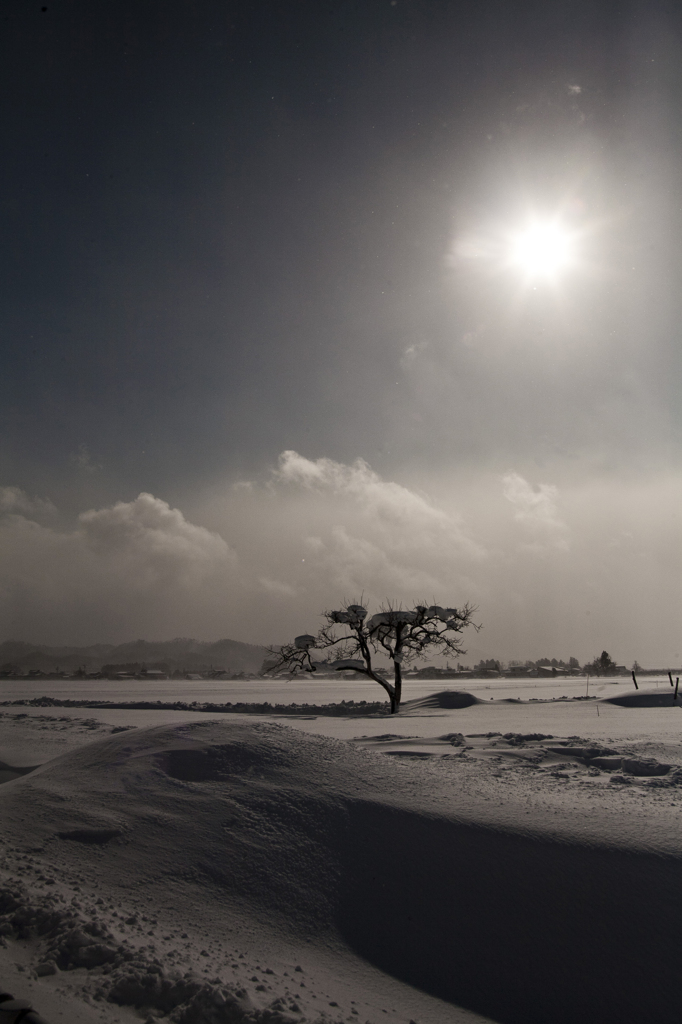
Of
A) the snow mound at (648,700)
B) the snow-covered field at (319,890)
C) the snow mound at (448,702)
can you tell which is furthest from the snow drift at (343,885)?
the snow mound at (648,700)

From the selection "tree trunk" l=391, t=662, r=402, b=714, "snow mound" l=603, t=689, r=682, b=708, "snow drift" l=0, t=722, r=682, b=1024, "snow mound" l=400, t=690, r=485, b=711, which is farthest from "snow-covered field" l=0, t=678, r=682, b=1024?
"snow mound" l=603, t=689, r=682, b=708

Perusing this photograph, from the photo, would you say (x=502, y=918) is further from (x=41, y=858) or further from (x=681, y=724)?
(x=681, y=724)

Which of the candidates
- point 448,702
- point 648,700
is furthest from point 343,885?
point 648,700

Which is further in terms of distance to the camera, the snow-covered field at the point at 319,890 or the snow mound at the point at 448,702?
the snow mound at the point at 448,702

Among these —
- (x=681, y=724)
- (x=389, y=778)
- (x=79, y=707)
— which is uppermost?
(x=389, y=778)

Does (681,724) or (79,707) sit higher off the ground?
(681,724)

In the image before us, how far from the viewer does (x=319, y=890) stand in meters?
3.62

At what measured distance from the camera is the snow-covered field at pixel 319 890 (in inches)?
107

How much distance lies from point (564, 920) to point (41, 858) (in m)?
3.42

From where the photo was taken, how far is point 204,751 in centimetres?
519

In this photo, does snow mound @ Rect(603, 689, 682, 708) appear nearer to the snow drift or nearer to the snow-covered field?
the snow-covered field

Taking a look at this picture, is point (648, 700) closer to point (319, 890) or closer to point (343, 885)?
point (343, 885)

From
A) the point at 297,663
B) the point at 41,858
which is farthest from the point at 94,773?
the point at 297,663

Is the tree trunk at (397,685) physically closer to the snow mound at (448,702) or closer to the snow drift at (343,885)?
the snow mound at (448,702)
